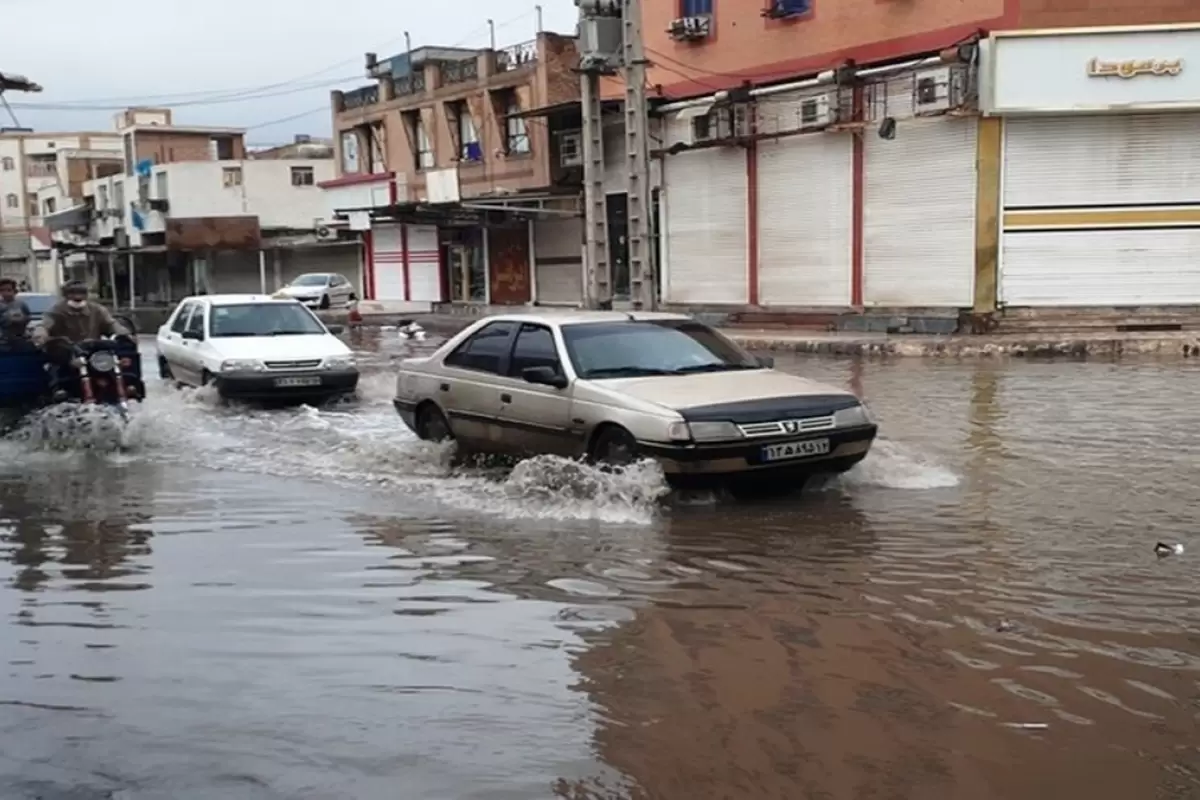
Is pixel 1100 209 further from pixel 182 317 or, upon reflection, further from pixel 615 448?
pixel 615 448

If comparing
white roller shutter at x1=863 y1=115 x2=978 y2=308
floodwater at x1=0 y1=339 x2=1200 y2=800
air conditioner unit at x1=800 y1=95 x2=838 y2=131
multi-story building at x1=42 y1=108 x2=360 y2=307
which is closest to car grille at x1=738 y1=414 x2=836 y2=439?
floodwater at x1=0 y1=339 x2=1200 y2=800

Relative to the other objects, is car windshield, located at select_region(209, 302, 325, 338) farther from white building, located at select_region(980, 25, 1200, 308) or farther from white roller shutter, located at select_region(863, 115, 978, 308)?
white building, located at select_region(980, 25, 1200, 308)

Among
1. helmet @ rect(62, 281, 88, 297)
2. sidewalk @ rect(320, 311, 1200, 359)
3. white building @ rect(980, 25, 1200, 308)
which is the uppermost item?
white building @ rect(980, 25, 1200, 308)

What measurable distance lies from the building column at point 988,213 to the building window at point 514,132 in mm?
16398

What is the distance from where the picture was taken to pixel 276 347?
15.9m

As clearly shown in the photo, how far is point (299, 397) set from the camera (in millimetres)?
15711

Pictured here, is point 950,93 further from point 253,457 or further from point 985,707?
point 985,707

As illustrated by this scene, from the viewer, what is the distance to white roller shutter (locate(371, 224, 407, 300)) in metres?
45.5

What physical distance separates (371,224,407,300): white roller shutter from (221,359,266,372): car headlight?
30255 millimetres

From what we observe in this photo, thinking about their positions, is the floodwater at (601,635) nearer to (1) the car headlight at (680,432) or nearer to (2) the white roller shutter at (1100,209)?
(1) the car headlight at (680,432)

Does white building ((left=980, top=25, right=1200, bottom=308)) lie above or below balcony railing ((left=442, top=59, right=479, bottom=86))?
below

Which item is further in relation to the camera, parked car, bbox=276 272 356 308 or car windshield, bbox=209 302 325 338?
parked car, bbox=276 272 356 308

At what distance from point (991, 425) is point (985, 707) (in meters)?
8.56

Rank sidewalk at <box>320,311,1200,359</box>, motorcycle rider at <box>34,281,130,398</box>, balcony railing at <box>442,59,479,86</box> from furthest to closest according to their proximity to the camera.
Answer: balcony railing at <box>442,59,479,86</box> → sidewalk at <box>320,311,1200,359</box> → motorcycle rider at <box>34,281,130,398</box>
